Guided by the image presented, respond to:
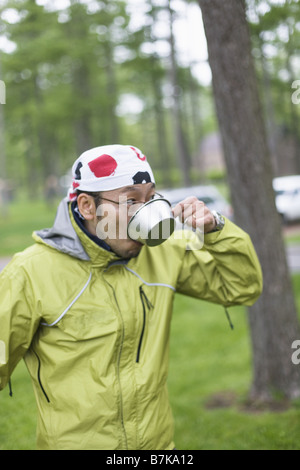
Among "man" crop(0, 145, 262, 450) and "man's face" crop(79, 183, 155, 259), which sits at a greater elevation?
"man's face" crop(79, 183, 155, 259)

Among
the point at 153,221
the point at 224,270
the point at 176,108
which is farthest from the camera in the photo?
the point at 176,108

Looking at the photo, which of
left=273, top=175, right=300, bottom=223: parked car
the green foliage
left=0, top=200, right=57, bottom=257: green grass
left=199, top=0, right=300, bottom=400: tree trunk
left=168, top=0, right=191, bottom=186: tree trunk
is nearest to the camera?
left=199, top=0, right=300, bottom=400: tree trunk

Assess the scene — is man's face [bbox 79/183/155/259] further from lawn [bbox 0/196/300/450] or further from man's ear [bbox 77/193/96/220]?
lawn [bbox 0/196/300/450]

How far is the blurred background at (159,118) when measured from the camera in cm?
499

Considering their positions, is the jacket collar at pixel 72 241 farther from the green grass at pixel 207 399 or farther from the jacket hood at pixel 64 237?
the green grass at pixel 207 399

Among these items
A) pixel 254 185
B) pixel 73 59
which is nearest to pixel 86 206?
pixel 254 185

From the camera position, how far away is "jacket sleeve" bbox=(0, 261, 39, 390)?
7.25ft

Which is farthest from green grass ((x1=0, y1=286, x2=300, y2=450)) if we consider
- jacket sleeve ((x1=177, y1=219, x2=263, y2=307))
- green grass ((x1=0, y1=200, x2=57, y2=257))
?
green grass ((x1=0, y1=200, x2=57, y2=257))

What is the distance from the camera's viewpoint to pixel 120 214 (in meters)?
2.32

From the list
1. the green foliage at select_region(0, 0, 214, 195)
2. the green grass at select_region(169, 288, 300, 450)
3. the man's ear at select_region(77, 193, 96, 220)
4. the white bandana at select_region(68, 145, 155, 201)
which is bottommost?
the green grass at select_region(169, 288, 300, 450)

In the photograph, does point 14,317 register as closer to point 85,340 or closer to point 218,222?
point 85,340

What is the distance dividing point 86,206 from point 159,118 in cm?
2542

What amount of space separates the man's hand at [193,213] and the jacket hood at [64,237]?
17.6 inches
